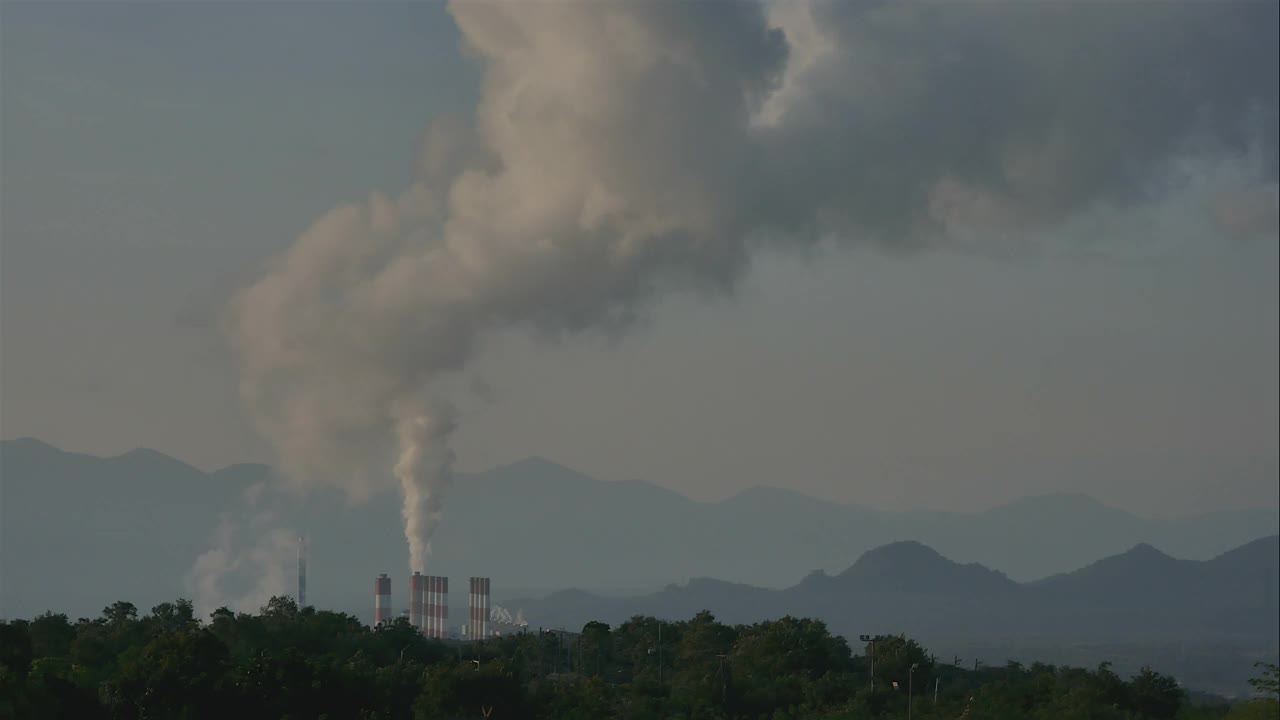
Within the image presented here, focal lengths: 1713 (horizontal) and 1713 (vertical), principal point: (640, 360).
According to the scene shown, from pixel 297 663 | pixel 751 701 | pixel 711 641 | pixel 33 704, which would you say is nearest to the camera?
pixel 33 704

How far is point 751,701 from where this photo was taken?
397ft

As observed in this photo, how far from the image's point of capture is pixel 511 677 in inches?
4414

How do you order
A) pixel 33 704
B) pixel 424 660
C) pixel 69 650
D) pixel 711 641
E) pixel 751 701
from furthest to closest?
pixel 711 641 → pixel 424 660 → pixel 69 650 → pixel 751 701 → pixel 33 704

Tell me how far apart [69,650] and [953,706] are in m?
65.6

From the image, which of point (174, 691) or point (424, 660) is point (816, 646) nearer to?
point (424, 660)

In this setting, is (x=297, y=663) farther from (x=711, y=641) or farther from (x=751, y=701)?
(x=711, y=641)

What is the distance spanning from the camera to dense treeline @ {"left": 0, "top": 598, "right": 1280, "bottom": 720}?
80.1m

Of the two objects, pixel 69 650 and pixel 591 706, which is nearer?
pixel 591 706

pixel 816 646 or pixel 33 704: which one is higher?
pixel 816 646

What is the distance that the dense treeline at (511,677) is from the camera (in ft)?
263

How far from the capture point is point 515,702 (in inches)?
4313

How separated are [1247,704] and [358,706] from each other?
46.5 m

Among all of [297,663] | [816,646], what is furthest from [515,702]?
[816,646]

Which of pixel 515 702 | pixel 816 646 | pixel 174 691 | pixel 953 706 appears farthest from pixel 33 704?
pixel 816 646
